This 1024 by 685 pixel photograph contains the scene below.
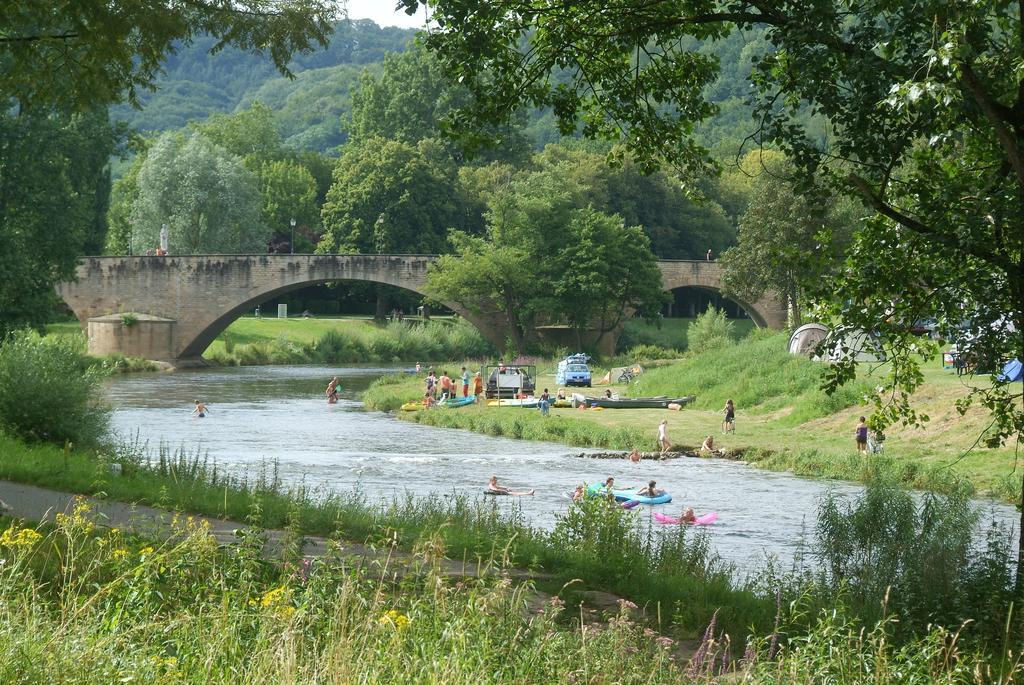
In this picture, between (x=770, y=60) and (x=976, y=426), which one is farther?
(x=976, y=426)

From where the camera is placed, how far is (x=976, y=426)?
26.4m

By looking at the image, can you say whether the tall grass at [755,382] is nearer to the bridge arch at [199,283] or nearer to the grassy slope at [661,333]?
the bridge arch at [199,283]

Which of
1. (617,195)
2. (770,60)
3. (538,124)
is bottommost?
(770,60)

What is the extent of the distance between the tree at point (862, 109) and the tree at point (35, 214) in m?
18.5

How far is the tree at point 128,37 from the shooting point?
32.2 feet

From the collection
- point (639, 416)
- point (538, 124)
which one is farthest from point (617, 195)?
point (538, 124)

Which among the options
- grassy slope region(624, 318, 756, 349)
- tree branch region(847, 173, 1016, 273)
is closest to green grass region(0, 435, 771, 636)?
tree branch region(847, 173, 1016, 273)

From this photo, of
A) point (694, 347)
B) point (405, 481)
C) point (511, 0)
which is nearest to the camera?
point (511, 0)

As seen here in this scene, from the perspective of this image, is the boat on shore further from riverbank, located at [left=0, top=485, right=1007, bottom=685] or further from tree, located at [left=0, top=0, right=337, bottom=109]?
riverbank, located at [left=0, top=485, right=1007, bottom=685]

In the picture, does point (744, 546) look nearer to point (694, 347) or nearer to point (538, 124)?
point (694, 347)

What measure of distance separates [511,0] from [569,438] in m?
22.2

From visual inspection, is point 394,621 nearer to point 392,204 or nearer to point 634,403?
point 634,403

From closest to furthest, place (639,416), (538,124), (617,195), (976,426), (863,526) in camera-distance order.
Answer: (863,526) → (976,426) → (639,416) → (617,195) → (538,124)

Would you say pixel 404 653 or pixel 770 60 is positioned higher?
pixel 770 60
